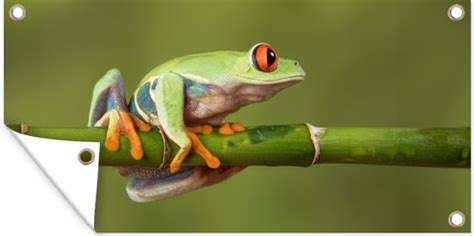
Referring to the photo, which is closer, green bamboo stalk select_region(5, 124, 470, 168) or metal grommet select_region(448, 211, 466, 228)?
green bamboo stalk select_region(5, 124, 470, 168)

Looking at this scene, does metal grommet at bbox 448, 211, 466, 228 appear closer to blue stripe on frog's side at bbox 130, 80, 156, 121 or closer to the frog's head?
the frog's head

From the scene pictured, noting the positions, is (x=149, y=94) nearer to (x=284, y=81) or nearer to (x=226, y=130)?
(x=226, y=130)

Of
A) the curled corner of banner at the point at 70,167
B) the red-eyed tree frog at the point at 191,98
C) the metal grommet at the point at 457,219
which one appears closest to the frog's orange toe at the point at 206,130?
the red-eyed tree frog at the point at 191,98

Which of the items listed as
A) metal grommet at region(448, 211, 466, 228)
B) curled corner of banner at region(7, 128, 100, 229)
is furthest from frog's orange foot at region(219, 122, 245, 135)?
metal grommet at region(448, 211, 466, 228)

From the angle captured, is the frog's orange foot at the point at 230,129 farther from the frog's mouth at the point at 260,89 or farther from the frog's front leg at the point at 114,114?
the frog's front leg at the point at 114,114

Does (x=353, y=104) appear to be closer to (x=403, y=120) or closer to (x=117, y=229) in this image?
(x=403, y=120)

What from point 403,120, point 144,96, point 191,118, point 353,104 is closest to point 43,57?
point 144,96
